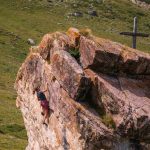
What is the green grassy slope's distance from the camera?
66.9 metres

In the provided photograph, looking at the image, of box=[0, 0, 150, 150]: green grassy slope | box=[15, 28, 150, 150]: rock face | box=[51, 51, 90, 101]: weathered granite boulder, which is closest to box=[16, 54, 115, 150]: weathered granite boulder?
box=[15, 28, 150, 150]: rock face

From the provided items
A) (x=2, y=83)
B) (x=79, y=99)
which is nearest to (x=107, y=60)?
(x=79, y=99)

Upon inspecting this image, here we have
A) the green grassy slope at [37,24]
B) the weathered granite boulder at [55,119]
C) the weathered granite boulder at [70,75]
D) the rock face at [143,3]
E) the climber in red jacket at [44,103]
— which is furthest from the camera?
the rock face at [143,3]

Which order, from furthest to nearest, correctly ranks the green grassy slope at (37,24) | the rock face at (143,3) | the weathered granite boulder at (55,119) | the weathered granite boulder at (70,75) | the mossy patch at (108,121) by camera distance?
the rock face at (143,3)
the green grassy slope at (37,24)
the weathered granite boulder at (70,75)
the mossy patch at (108,121)
the weathered granite boulder at (55,119)

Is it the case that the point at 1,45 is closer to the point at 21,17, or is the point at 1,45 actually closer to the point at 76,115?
the point at 21,17

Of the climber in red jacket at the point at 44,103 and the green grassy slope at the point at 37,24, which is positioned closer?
the climber in red jacket at the point at 44,103

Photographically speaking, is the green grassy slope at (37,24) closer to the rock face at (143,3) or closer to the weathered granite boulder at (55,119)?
the rock face at (143,3)

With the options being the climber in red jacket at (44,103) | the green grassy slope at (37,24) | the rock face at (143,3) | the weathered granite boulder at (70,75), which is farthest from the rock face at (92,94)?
the rock face at (143,3)

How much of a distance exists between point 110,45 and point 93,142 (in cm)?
585

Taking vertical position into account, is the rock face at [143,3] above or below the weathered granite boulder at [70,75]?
below

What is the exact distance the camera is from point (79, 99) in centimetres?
2756

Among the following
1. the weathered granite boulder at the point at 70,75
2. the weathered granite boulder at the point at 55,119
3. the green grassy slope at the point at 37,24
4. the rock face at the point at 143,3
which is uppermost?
the weathered granite boulder at the point at 70,75

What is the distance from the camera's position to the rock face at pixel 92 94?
85.8ft

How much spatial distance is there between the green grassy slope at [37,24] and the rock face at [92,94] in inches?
864
